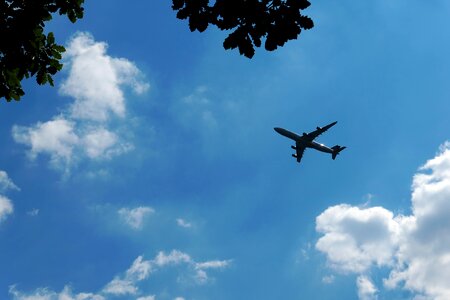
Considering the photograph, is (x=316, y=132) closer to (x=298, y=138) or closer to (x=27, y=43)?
(x=298, y=138)

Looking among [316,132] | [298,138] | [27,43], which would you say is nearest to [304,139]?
[298,138]

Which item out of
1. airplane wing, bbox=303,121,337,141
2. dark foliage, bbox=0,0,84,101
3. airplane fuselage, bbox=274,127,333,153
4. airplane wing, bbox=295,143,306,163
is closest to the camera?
dark foliage, bbox=0,0,84,101

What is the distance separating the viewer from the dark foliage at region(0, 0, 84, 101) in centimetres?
1076

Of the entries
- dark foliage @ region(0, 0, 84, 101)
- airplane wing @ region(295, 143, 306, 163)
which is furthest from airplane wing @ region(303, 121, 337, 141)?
dark foliage @ region(0, 0, 84, 101)

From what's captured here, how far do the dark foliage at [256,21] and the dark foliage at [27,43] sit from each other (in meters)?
4.41

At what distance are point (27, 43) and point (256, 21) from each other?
608 centimetres

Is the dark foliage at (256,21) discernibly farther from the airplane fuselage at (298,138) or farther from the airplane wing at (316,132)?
the airplane fuselage at (298,138)

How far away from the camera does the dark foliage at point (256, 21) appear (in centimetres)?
904

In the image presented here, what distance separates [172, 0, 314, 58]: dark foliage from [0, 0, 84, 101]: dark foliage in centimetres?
441

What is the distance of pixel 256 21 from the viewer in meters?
9.23

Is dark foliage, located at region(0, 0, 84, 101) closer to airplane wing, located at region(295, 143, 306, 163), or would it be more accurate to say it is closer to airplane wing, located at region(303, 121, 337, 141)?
airplane wing, located at region(303, 121, 337, 141)

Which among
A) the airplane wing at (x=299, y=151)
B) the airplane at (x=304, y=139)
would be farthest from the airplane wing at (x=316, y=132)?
the airplane wing at (x=299, y=151)

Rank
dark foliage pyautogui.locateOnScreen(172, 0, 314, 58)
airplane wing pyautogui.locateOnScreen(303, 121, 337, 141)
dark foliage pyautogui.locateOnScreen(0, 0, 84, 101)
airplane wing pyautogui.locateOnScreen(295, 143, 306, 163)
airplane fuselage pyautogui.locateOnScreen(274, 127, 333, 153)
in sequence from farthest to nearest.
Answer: airplane wing pyautogui.locateOnScreen(295, 143, 306, 163) < airplane fuselage pyautogui.locateOnScreen(274, 127, 333, 153) < airplane wing pyautogui.locateOnScreen(303, 121, 337, 141) < dark foliage pyautogui.locateOnScreen(0, 0, 84, 101) < dark foliage pyautogui.locateOnScreen(172, 0, 314, 58)

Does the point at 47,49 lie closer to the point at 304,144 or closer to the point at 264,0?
the point at 264,0
